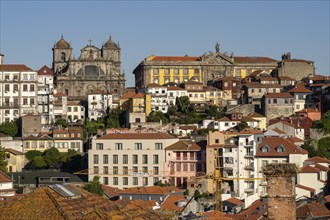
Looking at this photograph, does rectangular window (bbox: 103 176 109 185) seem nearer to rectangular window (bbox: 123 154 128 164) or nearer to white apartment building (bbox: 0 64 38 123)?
rectangular window (bbox: 123 154 128 164)

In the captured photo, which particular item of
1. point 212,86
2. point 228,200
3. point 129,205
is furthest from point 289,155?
point 129,205

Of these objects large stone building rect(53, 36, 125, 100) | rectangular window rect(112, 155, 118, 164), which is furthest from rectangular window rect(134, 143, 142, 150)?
large stone building rect(53, 36, 125, 100)

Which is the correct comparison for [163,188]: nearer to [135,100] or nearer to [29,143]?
[29,143]

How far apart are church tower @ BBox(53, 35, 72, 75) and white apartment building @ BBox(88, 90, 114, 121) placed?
15313 mm

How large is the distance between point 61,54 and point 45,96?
18.4 m

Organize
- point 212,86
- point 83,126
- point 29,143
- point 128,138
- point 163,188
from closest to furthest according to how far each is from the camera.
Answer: point 163,188
point 128,138
point 29,143
point 83,126
point 212,86

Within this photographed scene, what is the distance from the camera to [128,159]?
252 ft

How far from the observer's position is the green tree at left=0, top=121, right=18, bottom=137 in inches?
3706

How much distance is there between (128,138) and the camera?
3054 inches

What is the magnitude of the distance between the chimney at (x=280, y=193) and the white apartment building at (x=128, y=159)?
6224cm

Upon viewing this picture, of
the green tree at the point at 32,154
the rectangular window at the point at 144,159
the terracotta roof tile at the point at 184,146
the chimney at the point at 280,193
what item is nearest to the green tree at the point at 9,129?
the green tree at the point at 32,154

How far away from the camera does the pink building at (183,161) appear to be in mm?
76062

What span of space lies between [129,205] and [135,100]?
8376cm

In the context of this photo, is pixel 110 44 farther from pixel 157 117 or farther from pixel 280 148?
pixel 280 148
